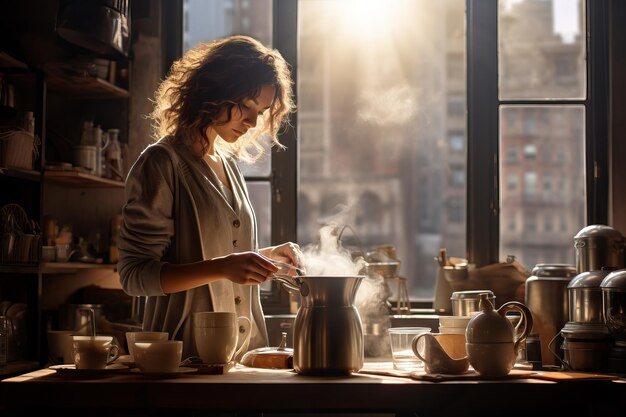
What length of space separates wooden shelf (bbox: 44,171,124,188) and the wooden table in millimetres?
1903

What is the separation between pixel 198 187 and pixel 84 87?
71.0 inches

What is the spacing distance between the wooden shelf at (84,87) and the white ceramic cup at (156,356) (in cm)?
216

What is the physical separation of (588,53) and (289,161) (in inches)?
64.2

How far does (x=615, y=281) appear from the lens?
7.39ft

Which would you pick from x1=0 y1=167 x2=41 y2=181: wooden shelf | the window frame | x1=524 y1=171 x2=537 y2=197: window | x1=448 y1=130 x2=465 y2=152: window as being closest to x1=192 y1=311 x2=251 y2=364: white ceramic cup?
x1=0 y1=167 x2=41 y2=181: wooden shelf

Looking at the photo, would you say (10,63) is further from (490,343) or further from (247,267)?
(490,343)

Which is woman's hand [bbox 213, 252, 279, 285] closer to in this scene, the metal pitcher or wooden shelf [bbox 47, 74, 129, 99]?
the metal pitcher

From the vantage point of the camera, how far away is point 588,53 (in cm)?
400

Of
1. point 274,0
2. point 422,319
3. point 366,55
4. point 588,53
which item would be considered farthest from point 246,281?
point 366,55

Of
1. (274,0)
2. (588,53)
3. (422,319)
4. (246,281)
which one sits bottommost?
(422,319)

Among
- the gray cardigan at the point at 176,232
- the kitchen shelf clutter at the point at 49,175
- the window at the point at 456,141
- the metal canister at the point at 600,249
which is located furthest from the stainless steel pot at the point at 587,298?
the kitchen shelf clutter at the point at 49,175

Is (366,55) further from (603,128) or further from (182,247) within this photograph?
(182,247)

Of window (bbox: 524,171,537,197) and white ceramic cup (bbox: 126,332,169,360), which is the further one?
window (bbox: 524,171,537,197)

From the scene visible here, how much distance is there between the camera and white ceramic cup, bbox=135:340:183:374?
1820 mm
